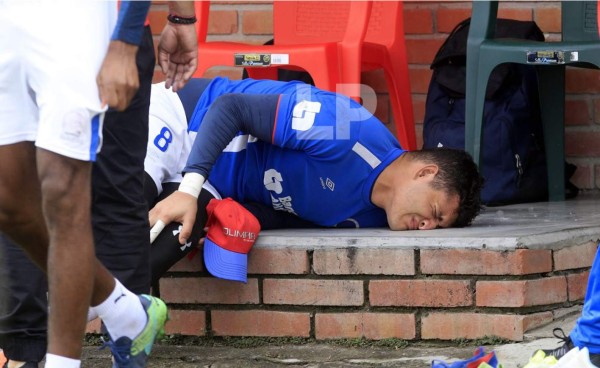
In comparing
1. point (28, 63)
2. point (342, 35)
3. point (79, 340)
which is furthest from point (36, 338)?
point (342, 35)

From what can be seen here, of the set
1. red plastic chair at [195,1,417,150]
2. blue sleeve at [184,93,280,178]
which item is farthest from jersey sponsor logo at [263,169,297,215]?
red plastic chair at [195,1,417,150]

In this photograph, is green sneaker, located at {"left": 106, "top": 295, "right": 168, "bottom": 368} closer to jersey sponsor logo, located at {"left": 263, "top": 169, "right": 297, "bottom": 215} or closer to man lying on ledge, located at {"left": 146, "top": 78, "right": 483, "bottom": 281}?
man lying on ledge, located at {"left": 146, "top": 78, "right": 483, "bottom": 281}

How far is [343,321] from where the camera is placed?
3.38m

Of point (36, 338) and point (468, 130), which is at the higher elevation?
point (468, 130)

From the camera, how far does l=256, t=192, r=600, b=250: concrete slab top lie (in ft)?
10.7

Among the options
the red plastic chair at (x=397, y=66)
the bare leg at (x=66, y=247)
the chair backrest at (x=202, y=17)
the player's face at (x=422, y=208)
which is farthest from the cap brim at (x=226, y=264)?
the red plastic chair at (x=397, y=66)

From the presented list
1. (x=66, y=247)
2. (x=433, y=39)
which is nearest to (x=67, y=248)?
(x=66, y=247)

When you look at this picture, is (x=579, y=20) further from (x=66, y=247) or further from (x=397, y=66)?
(x=66, y=247)

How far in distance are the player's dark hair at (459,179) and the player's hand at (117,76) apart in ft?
4.64

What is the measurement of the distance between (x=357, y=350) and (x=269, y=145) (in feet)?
2.37

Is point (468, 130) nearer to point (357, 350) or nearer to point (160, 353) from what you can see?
point (357, 350)

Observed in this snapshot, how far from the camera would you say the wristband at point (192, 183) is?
133 inches

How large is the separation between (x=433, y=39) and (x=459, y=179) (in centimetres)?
142

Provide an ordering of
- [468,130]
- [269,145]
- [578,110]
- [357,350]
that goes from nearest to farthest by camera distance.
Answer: [357,350] → [269,145] → [468,130] → [578,110]
